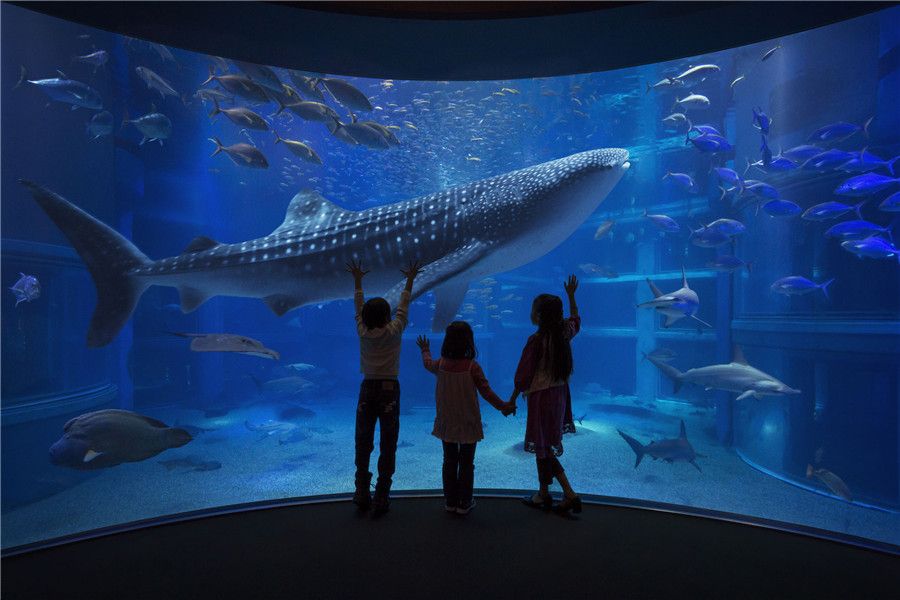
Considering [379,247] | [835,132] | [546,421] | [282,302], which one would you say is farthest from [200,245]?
[835,132]

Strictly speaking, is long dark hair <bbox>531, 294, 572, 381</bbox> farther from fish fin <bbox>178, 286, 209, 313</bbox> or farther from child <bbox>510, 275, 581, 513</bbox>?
fish fin <bbox>178, 286, 209, 313</bbox>

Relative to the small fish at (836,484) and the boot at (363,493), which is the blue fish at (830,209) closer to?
the small fish at (836,484)

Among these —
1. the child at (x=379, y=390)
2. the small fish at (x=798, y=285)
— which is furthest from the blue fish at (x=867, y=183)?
the child at (x=379, y=390)

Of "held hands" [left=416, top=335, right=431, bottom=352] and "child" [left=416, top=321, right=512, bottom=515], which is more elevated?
"held hands" [left=416, top=335, right=431, bottom=352]

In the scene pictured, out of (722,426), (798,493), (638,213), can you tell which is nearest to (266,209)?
(638,213)

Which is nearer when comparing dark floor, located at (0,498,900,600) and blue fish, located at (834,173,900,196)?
dark floor, located at (0,498,900,600)

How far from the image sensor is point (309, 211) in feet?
14.7

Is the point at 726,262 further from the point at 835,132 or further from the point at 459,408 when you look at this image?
the point at 459,408

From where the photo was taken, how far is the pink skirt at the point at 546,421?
301cm

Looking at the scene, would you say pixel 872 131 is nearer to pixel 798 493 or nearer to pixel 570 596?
pixel 798 493

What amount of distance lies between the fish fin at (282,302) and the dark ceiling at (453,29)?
206 centimetres

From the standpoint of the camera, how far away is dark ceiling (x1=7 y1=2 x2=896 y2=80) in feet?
10.3

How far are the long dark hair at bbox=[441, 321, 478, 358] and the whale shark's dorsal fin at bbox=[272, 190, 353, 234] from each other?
6.43 feet

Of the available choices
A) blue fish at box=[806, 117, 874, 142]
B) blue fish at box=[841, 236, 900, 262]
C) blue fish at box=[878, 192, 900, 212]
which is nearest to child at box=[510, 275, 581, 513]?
blue fish at box=[841, 236, 900, 262]
